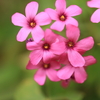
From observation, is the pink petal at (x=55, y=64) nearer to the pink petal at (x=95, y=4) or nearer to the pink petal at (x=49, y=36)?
the pink petal at (x=49, y=36)

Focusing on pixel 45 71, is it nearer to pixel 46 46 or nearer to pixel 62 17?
pixel 46 46

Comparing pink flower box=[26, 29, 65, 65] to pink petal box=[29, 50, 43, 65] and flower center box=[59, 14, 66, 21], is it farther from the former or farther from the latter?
flower center box=[59, 14, 66, 21]

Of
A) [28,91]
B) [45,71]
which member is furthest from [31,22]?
[28,91]

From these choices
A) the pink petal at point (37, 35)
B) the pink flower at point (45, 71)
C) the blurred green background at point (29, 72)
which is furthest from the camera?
the blurred green background at point (29, 72)

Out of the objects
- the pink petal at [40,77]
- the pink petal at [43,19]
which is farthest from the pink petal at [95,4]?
the pink petal at [40,77]

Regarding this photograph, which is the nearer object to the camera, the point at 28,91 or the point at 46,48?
the point at 46,48

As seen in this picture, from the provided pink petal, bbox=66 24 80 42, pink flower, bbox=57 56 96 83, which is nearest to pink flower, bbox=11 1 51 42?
pink petal, bbox=66 24 80 42
